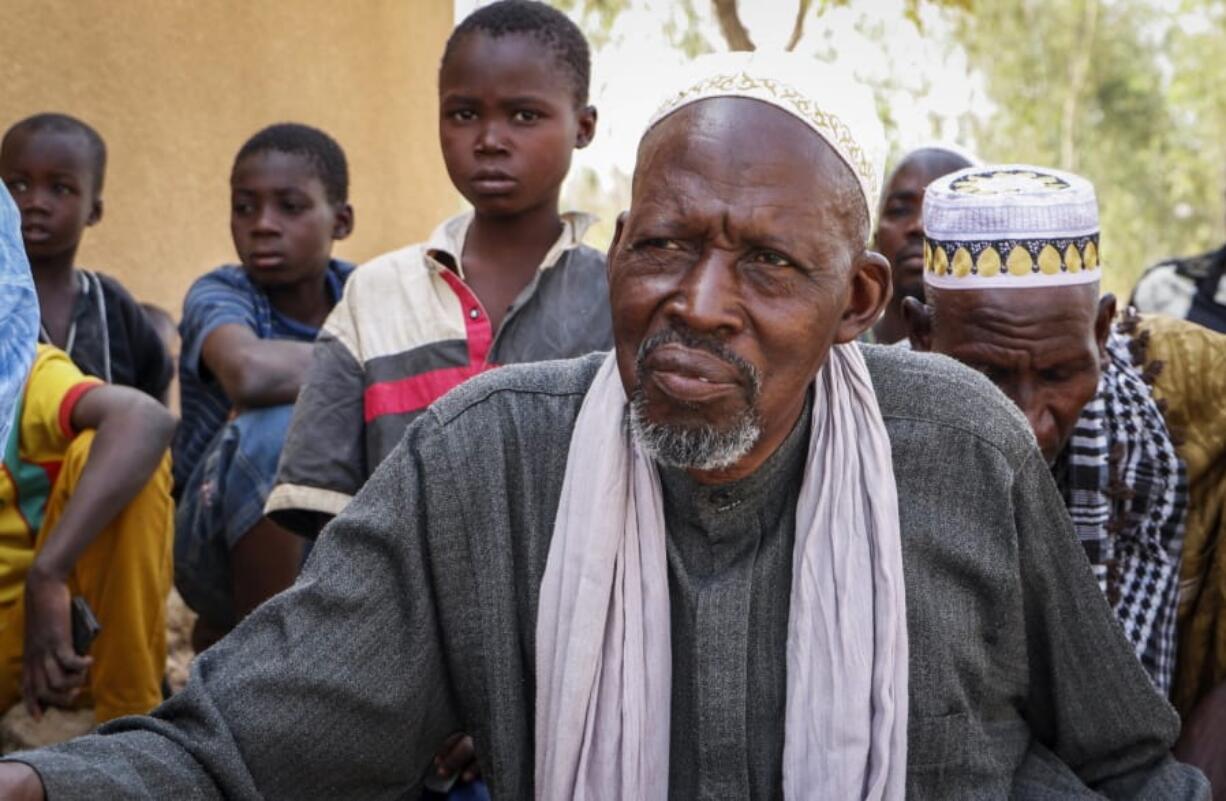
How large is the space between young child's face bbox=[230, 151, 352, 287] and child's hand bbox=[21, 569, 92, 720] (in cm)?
143

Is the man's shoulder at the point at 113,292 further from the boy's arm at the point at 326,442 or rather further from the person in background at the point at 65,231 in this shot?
the boy's arm at the point at 326,442

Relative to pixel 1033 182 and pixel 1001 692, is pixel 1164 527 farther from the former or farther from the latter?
pixel 1001 692

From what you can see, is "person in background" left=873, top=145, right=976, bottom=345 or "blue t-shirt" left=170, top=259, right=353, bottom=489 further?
"blue t-shirt" left=170, top=259, right=353, bottom=489

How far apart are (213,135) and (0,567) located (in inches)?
115

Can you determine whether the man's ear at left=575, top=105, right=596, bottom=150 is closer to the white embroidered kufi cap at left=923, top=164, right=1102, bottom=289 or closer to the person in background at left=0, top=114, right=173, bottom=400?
the white embroidered kufi cap at left=923, top=164, right=1102, bottom=289

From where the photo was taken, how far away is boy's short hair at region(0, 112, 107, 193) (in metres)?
5.04

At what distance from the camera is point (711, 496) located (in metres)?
2.52

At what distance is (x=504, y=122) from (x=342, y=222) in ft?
5.07

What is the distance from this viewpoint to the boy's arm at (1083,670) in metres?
2.61

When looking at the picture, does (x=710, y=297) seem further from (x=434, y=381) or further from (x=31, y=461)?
(x=31, y=461)

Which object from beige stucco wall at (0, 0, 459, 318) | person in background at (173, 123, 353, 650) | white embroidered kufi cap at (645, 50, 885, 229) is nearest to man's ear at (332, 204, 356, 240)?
person in background at (173, 123, 353, 650)

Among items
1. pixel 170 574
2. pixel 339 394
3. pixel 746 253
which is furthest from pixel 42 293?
pixel 746 253

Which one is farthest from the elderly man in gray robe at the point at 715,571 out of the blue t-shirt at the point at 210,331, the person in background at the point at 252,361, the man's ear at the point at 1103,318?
the blue t-shirt at the point at 210,331

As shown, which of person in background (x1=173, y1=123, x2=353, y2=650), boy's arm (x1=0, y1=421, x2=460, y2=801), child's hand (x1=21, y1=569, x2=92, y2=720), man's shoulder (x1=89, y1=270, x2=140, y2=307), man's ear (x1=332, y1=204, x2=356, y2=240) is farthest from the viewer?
man's ear (x1=332, y1=204, x2=356, y2=240)
